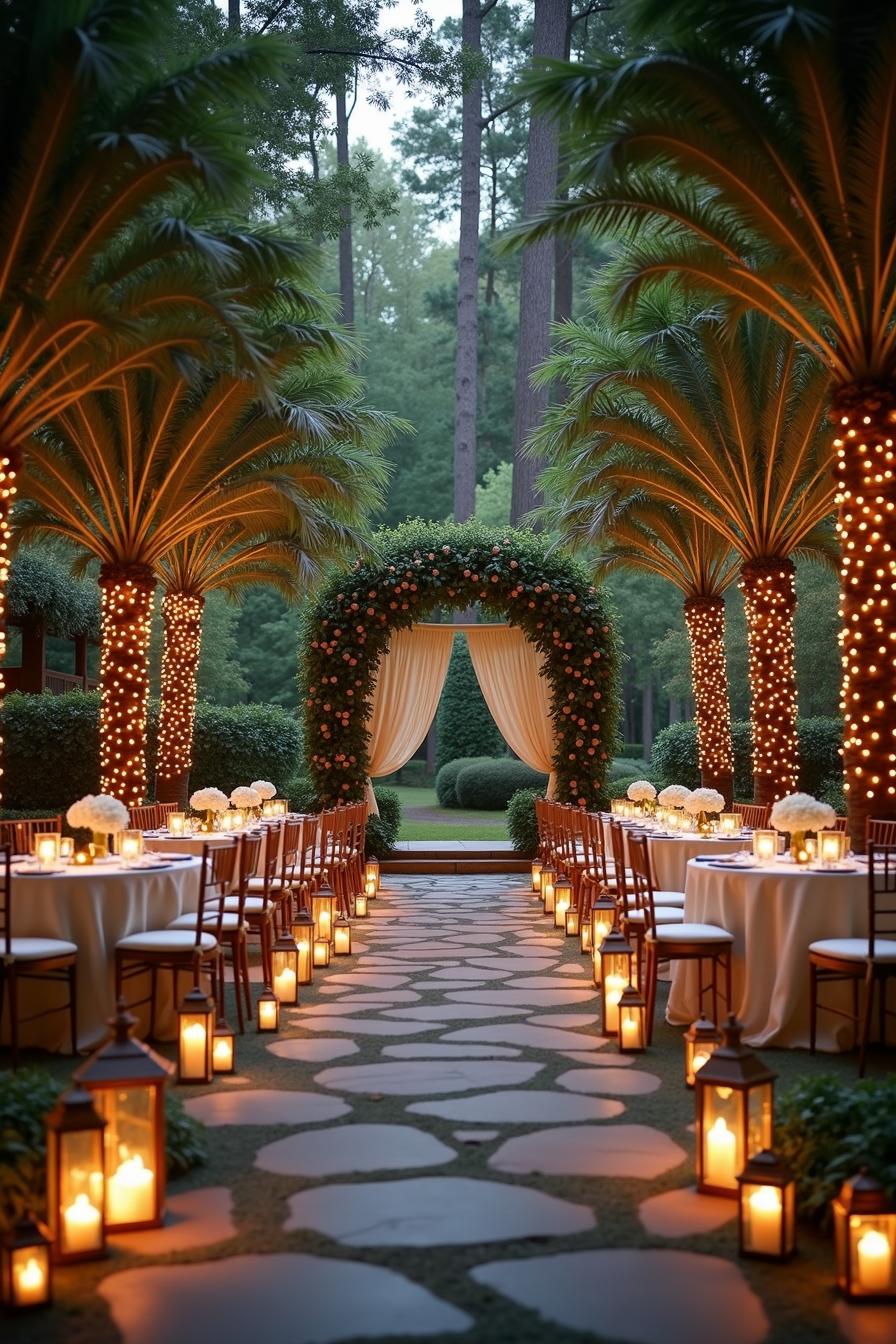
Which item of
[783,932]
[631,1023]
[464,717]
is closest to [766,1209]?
[631,1023]

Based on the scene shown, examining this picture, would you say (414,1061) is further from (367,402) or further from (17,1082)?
(367,402)

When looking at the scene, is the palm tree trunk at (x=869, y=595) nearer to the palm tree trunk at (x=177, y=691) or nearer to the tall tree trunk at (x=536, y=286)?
the palm tree trunk at (x=177, y=691)

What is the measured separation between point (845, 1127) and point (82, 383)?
822 centimetres

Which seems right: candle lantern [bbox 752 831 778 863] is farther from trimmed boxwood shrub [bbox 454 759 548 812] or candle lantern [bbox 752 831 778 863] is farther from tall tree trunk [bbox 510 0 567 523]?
trimmed boxwood shrub [bbox 454 759 548 812]

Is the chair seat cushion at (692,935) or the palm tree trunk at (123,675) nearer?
the chair seat cushion at (692,935)

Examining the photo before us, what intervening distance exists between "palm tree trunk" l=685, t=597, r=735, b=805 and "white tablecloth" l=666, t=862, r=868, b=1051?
963 cm

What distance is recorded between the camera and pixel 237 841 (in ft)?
24.9

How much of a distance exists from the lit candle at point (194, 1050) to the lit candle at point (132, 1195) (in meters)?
1.90

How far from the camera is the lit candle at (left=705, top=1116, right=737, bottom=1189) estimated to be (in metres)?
4.51

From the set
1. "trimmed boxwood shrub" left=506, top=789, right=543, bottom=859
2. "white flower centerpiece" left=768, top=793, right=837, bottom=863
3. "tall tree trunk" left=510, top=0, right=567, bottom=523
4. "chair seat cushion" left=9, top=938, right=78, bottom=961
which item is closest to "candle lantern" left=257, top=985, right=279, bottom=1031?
"chair seat cushion" left=9, top=938, right=78, bottom=961

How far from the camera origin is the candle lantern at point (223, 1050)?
636cm

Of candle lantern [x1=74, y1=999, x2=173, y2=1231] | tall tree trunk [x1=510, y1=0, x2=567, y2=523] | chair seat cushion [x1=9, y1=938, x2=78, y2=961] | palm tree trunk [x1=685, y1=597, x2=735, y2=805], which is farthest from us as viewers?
tall tree trunk [x1=510, y1=0, x2=567, y2=523]

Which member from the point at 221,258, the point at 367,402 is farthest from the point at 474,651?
the point at 367,402

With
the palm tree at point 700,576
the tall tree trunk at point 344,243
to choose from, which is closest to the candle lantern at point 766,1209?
the palm tree at point 700,576
